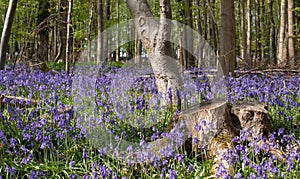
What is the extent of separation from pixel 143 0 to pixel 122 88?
168cm

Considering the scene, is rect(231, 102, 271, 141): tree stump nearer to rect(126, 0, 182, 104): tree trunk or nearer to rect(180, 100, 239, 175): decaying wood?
rect(180, 100, 239, 175): decaying wood

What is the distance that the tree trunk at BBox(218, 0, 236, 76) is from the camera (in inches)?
294

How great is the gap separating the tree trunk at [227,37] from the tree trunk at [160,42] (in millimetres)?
2610

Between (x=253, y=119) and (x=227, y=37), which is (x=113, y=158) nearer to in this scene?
(x=253, y=119)

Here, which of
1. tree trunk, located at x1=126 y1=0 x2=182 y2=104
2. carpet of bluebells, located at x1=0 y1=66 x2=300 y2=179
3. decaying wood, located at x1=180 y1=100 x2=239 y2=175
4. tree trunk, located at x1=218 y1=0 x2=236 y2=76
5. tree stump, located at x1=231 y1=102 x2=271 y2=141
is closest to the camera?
carpet of bluebells, located at x1=0 y1=66 x2=300 y2=179

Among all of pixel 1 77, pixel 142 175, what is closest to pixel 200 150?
pixel 142 175

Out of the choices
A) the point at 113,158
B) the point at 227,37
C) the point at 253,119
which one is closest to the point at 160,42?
the point at 253,119

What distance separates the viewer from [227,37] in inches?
297

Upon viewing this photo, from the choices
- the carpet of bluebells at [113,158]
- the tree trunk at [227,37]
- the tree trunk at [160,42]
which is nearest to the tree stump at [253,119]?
the carpet of bluebells at [113,158]

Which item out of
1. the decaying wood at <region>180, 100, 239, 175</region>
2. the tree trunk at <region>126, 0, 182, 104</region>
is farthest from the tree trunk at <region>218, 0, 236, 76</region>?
the decaying wood at <region>180, 100, 239, 175</region>

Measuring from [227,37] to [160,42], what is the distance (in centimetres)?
298

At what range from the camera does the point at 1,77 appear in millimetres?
7176

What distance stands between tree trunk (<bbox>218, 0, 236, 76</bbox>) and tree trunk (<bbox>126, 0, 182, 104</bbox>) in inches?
103

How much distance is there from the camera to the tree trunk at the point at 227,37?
24.5ft
